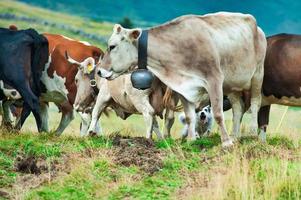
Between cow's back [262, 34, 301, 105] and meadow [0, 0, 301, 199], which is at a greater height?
cow's back [262, 34, 301, 105]

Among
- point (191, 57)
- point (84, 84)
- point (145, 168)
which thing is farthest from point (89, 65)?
point (145, 168)

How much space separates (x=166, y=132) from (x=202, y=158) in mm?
4590

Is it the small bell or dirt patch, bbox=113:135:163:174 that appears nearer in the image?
dirt patch, bbox=113:135:163:174

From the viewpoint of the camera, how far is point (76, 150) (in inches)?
524

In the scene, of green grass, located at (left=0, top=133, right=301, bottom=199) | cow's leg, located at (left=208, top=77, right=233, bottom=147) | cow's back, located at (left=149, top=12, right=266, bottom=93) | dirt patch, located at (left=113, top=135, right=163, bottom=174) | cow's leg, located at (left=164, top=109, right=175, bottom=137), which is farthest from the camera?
cow's leg, located at (left=164, top=109, right=175, bottom=137)

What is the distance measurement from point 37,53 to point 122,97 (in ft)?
7.01

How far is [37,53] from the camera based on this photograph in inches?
687

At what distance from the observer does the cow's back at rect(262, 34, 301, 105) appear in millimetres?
16547

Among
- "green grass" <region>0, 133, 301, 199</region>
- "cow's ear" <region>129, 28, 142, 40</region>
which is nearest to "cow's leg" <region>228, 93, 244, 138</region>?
"green grass" <region>0, 133, 301, 199</region>

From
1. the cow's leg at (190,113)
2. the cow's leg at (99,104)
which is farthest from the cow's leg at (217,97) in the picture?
the cow's leg at (99,104)

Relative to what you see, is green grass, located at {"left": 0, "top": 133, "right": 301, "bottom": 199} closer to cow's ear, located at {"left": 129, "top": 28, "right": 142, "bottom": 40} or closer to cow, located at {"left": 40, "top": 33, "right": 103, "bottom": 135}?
cow's ear, located at {"left": 129, "top": 28, "right": 142, "bottom": 40}

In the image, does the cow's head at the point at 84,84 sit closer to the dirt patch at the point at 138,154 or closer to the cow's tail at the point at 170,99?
the cow's tail at the point at 170,99

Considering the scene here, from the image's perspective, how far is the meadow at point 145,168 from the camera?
1101cm

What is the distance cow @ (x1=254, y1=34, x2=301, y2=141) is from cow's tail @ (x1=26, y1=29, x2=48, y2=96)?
184 inches
